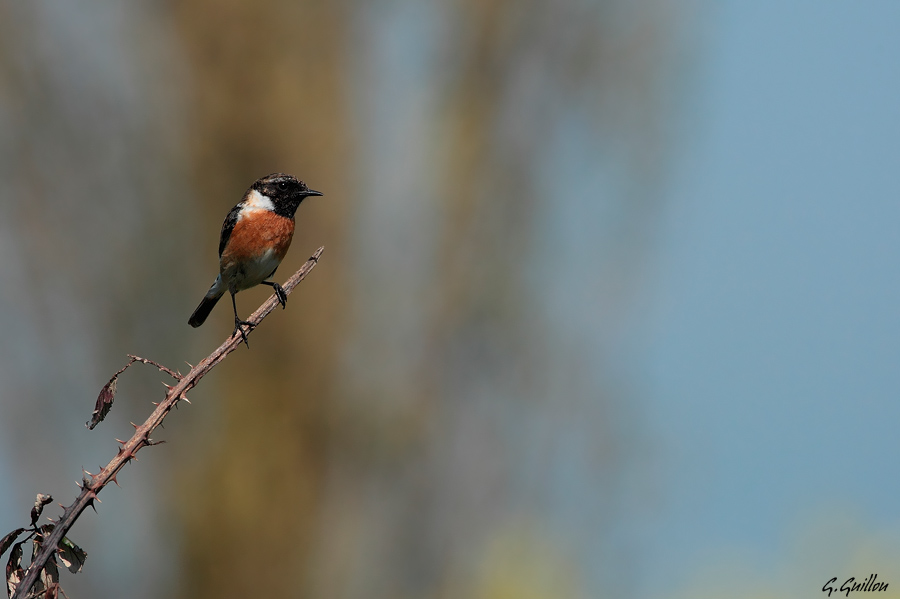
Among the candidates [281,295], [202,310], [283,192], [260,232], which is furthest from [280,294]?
[202,310]

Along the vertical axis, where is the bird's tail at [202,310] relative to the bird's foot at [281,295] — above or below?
above

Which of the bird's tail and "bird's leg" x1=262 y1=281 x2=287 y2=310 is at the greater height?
the bird's tail

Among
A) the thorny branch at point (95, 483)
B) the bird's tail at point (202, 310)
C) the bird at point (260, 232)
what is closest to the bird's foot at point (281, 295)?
the thorny branch at point (95, 483)

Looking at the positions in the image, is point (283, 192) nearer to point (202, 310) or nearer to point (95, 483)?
point (202, 310)

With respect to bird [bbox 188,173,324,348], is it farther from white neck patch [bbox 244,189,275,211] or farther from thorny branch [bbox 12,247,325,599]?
thorny branch [bbox 12,247,325,599]

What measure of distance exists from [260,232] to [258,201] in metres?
0.37

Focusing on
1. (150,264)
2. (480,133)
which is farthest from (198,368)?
(480,133)

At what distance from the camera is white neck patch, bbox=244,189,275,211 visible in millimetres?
5523

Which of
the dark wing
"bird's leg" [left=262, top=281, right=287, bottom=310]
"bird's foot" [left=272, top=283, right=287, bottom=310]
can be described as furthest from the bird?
"bird's foot" [left=272, top=283, right=287, bottom=310]

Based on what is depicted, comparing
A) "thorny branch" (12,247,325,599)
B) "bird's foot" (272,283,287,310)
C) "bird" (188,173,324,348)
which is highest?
"bird" (188,173,324,348)

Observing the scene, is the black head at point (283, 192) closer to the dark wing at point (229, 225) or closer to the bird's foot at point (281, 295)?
the dark wing at point (229, 225)

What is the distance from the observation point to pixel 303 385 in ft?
30.9

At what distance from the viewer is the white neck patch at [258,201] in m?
5.52

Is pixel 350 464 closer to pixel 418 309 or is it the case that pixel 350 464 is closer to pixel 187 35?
pixel 418 309
